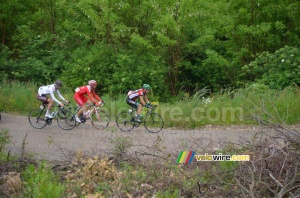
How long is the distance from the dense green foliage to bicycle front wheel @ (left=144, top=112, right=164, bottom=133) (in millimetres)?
4869

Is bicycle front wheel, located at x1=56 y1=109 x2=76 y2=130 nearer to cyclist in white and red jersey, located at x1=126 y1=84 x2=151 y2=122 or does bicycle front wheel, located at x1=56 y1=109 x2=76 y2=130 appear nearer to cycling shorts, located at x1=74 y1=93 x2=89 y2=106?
cycling shorts, located at x1=74 y1=93 x2=89 y2=106

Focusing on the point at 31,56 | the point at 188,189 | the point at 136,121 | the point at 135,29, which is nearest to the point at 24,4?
the point at 31,56

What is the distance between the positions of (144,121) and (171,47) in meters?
6.78

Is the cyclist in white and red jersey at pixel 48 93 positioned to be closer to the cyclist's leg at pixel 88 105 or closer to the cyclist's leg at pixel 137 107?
the cyclist's leg at pixel 88 105

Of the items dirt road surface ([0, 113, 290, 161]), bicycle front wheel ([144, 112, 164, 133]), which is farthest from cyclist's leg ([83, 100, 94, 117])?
bicycle front wheel ([144, 112, 164, 133])

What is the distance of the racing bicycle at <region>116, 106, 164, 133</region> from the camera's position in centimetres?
1483

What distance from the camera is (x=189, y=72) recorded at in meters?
22.6

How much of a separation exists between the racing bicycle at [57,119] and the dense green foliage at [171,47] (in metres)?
5.09

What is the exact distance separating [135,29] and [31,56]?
7223mm

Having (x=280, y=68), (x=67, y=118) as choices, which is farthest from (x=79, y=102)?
(x=280, y=68)

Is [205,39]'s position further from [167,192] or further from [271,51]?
[167,192]

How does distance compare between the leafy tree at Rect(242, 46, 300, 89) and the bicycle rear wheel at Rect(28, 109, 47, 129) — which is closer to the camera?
the bicycle rear wheel at Rect(28, 109, 47, 129)

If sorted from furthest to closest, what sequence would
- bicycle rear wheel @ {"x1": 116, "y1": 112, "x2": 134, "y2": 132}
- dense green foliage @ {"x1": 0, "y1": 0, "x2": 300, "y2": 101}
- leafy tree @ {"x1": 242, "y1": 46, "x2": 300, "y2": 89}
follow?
dense green foliage @ {"x1": 0, "y1": 0, "x2": 300, "y2": 101} < leafy tree @ {"x1": 242, "y1": 46, "x2": 300, "y2": 89} < bicycle rear wheel @ {"x1": 116, "y1": 112, "x2": 134, "y2": 132}

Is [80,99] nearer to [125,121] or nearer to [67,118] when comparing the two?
[67,118]
